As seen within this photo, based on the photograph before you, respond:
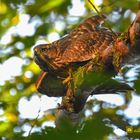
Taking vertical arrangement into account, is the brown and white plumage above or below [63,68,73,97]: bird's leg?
above

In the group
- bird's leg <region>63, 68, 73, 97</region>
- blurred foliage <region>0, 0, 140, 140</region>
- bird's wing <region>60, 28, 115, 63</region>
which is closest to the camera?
bird's leg <region>63, 68, 73, 97</region>

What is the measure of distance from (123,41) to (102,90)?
47 cm

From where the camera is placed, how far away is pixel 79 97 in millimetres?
1659

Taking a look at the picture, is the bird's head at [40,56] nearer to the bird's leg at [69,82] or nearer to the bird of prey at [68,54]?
the bird of prey at [68,54]

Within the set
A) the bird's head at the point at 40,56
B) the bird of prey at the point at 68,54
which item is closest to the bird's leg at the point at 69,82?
the bird of prey at the point at 68,54

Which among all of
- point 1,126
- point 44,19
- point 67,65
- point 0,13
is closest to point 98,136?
point 67,65

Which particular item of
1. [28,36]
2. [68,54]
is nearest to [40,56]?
[68,54]

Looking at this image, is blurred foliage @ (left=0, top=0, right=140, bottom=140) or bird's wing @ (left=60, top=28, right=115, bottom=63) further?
blurred foliage @ (left=0, top=0, right=140, bottom=140)

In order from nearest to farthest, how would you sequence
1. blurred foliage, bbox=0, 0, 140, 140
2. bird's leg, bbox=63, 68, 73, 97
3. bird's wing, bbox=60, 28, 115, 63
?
bird's leg, bbox=63, 68, 73, 97
bird's wing, bbox=60, 28, 115, 63
blurred foliage, bbox=0, 0, 140, 140

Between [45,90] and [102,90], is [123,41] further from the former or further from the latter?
[45,90]

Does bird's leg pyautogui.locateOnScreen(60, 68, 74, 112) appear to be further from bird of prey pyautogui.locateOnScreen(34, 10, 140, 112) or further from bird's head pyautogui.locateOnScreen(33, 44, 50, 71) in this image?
bird's head pyautogui.locateOnScreen(33, 44, 50, 71)

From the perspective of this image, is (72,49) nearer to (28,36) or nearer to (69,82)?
(69,82)

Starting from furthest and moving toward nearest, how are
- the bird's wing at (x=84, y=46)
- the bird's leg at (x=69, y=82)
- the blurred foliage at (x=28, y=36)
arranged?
the blurred foliage at (x=28, y=36) → the bird's wing at (x=84, y=46) → the bird's leg at (x=69, y=82)

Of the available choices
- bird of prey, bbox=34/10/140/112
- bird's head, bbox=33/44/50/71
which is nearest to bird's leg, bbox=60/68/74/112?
bird of prey, bbox=34/10/140/112
